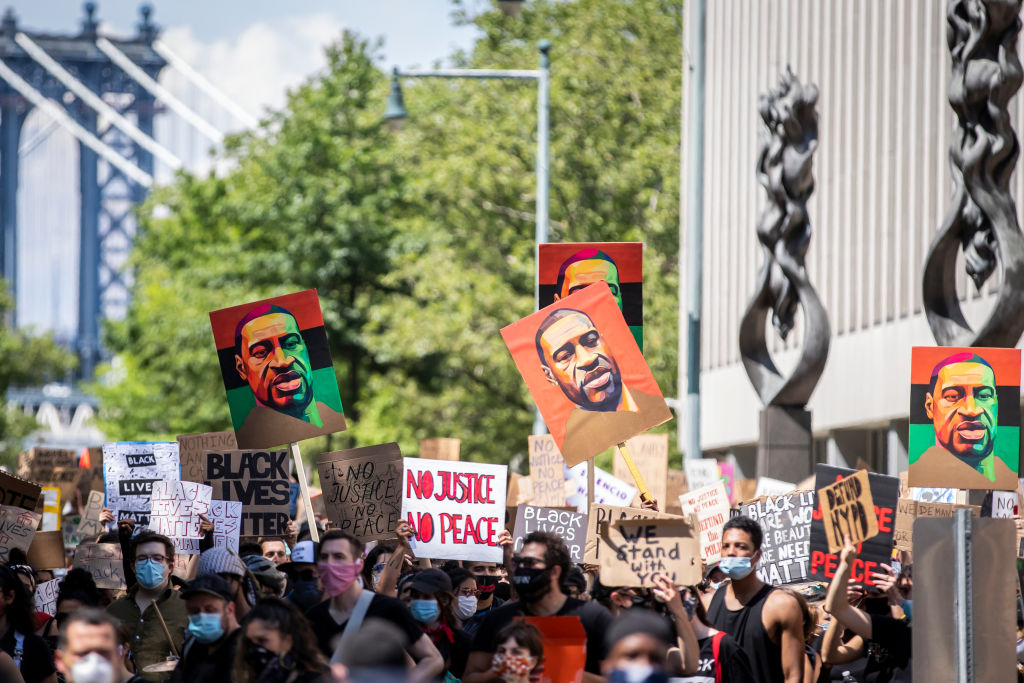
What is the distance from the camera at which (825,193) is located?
96.7 ft

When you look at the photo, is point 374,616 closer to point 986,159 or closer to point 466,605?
point 466,605

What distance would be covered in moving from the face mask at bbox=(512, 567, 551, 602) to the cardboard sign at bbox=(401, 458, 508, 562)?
318 centimetres

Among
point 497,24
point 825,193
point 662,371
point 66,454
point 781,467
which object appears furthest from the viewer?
point 497,24

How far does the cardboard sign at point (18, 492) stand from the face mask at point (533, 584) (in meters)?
4.88

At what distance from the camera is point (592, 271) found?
11078 mm

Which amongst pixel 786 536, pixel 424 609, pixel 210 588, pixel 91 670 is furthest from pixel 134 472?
pixel 91 670

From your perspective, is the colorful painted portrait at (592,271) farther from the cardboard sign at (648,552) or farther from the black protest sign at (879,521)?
the cardboard sign at (648,552)

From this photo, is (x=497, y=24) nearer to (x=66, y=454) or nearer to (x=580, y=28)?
(x=580, y=28)

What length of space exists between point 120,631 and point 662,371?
27525 millimetres

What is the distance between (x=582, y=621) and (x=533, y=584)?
0.23 metres

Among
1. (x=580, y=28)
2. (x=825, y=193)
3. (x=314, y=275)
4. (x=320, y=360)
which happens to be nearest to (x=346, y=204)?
(x=314, y=275)

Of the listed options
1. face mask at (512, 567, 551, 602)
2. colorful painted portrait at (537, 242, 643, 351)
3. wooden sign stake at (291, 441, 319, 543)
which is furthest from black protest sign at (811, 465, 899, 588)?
colorful painted portrait at (537, 242, 643, 351)

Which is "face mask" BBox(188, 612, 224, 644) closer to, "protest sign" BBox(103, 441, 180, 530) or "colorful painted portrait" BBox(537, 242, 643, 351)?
"protest sign" BBox(103, 441, 180, 530)

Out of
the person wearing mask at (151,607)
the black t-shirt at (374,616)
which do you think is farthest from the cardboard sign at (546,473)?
the black t-shirt at (374,616)
